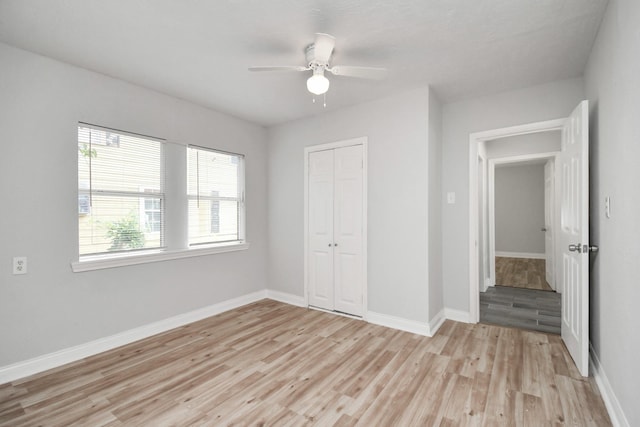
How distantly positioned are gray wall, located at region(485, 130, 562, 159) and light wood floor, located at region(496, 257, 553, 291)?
→ 2362 millimetres

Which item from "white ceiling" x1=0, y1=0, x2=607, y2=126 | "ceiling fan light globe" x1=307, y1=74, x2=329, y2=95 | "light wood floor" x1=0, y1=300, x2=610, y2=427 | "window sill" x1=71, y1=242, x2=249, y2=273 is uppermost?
"white ceiling" x1=0, y1=0, x2=607, y2=126

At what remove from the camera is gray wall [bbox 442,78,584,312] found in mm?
3320

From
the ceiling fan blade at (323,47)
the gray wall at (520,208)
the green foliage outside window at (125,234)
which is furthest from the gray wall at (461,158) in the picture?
the gray wall at (520,208)

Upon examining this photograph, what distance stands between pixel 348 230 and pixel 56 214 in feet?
9.68

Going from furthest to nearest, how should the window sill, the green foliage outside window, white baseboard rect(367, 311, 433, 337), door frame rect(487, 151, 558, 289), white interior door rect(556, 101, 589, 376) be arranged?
1. door frame rect(487, 151, 558, 289)
2. white baseboard rect(367, 311, 433, 337)
3. the green foliage outside window
4. the window sill
5. white interior door rect(556, 101, 589, 376)

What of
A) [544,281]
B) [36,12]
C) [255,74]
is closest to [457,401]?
[255,74]

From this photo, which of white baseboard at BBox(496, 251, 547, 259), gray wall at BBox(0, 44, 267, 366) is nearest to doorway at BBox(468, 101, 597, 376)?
gray wall at BBox(0, 44, 267, 366)

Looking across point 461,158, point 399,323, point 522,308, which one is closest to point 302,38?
point 461,158

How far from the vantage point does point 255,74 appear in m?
2.91

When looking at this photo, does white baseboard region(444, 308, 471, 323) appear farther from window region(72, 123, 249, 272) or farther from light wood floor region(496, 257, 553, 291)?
window region(72, 123, 249, 272)

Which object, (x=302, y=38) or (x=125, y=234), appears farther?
(x=125, y=234)

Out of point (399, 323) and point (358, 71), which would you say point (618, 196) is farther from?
point (399, 323)

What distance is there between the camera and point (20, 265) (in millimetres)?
2434

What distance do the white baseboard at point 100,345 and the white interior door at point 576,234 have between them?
12.3ft
